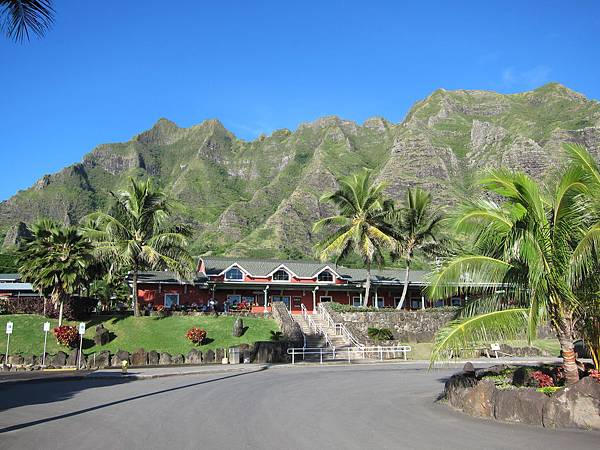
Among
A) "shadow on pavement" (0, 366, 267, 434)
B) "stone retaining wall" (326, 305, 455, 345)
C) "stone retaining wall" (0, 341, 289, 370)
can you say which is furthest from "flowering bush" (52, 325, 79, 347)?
"stone retaining wall" (326, 305, 455, 345)

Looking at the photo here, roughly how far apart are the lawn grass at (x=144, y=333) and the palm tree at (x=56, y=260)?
6.22 ft

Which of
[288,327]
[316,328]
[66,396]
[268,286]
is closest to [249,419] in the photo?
[66,396]

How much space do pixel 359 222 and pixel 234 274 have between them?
1230 cm

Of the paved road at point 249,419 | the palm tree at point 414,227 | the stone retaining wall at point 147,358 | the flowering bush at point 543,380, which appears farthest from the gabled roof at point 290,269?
the flowering bush at point 543,380

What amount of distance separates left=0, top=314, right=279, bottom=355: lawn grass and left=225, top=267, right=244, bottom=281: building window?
8.31 meters

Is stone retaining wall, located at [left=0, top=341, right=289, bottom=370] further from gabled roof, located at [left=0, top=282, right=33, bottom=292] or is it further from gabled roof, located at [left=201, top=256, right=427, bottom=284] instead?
gabled roof, located at [left=0, top=282, right=33, bottom=292]

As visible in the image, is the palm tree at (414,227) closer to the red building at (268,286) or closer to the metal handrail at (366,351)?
the red building at (268,286)

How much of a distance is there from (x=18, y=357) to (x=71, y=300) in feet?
23.9

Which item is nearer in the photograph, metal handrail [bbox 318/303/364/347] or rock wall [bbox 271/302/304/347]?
rock wall [bbox 271/302/304/347]

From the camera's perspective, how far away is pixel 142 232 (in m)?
38.4

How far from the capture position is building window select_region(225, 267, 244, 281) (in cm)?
4567

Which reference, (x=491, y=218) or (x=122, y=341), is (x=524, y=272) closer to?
(x=491, y=218)

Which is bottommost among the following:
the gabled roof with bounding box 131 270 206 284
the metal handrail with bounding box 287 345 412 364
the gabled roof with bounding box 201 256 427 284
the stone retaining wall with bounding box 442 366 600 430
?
the metal handrail with bounding box 287 345 412 364

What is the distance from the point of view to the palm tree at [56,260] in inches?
1273
